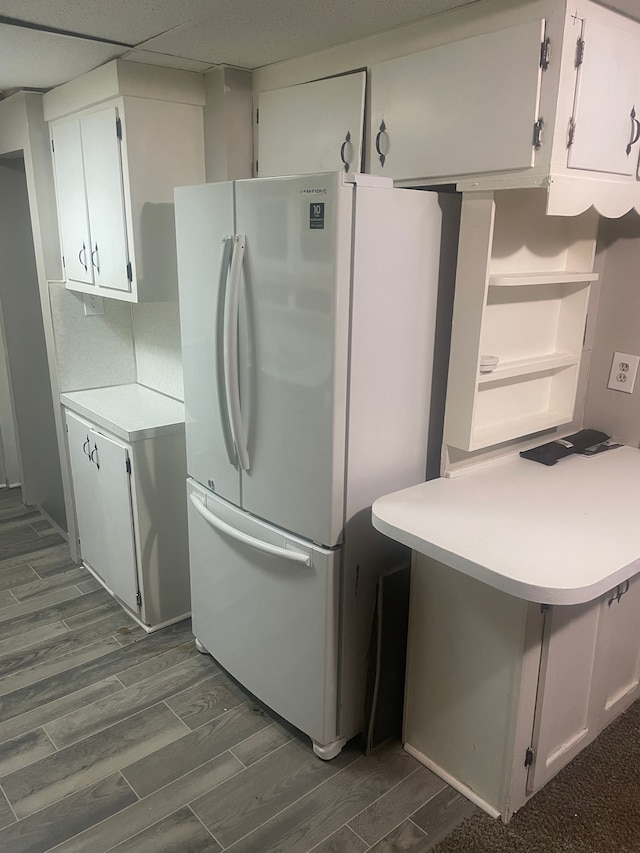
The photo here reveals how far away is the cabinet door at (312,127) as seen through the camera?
79.9 inches

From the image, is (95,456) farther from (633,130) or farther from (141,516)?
(633,130)

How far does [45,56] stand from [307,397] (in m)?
1.60

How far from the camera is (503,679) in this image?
176 centimetres

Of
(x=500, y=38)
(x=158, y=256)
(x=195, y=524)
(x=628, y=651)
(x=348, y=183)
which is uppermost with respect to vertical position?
(x=500, y=38)

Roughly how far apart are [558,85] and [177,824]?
221 centimetres

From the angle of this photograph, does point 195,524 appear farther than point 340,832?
Yes

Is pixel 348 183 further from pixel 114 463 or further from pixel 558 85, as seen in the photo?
pixel 114 463

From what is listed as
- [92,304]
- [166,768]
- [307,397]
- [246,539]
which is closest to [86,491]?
[92,304]

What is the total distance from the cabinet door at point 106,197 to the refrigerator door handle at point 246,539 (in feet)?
3.04

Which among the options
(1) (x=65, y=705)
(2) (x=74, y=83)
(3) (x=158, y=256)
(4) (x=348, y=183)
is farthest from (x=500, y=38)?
(1) (x=65, y=705)

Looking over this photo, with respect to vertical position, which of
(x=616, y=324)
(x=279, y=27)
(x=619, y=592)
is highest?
(x=279, y=27)

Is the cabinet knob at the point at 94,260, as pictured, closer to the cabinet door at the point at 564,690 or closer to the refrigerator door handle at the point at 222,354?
the refrigerator door handle at the point at 222,354

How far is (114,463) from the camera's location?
268cm

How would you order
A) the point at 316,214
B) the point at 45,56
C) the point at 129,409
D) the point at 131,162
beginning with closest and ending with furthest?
1. the point at 316,214
2. the point at 45,56
3. the point at 131,162
4. the point at 129,409
